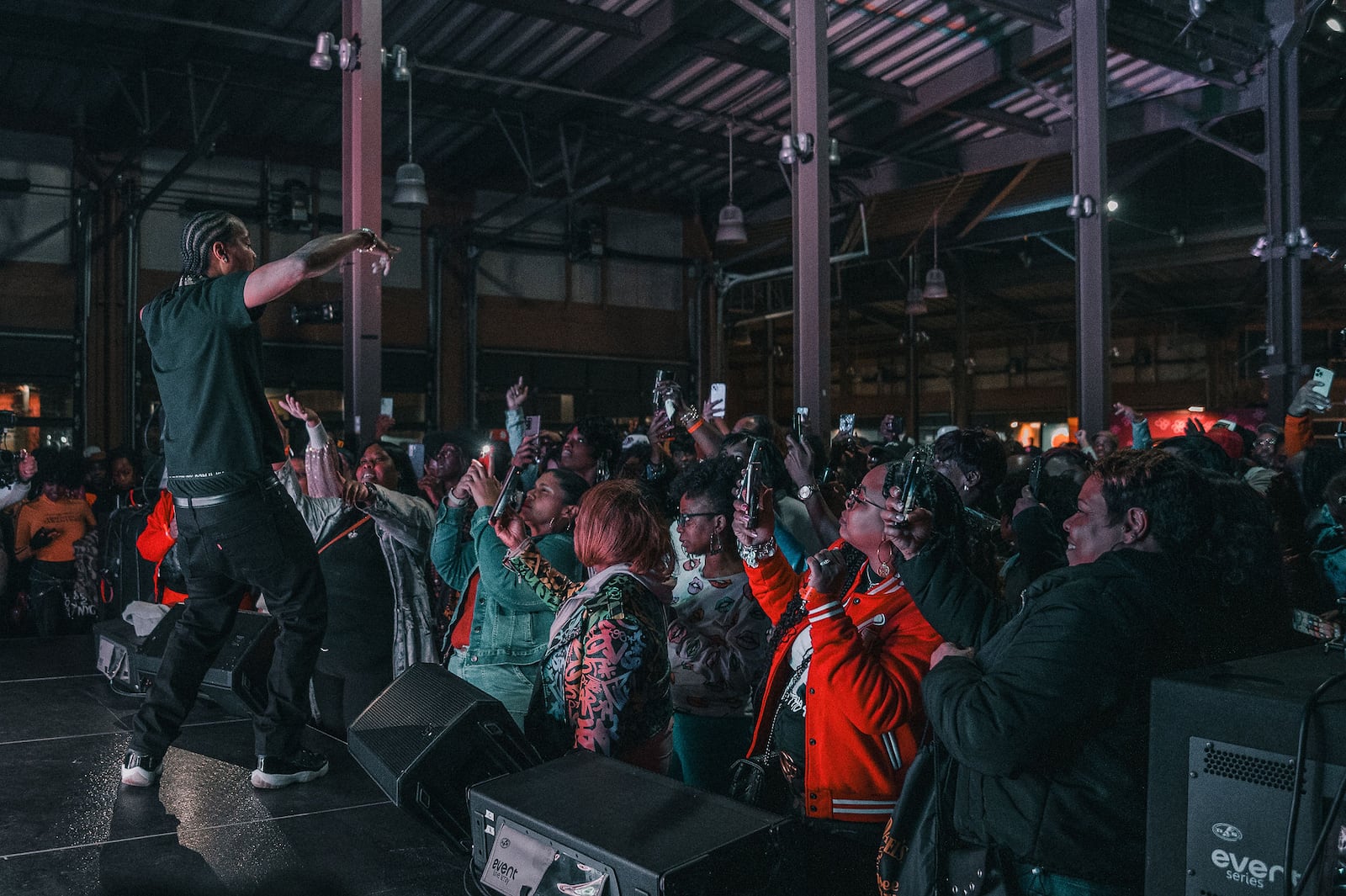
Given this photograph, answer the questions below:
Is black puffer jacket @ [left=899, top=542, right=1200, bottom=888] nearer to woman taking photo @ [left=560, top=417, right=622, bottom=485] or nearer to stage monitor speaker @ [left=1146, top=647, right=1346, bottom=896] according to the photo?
stage monitor speaker @ [left=1146, top=647, right=1346, bottom=896]

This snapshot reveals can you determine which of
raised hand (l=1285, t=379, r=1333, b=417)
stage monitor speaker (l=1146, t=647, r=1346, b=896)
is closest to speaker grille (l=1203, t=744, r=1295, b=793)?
stage monitor speaker (l=1146, t=647, r=1346, b=896)

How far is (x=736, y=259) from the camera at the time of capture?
17.3 meters

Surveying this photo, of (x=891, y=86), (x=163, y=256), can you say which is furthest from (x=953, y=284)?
(x=163, y=256)

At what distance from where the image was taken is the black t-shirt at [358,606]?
3.91 m

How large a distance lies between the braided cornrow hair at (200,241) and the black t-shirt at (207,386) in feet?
0.25

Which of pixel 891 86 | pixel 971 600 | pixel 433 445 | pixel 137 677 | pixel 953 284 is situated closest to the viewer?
pixel 971 600

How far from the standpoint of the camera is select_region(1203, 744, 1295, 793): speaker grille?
126 centimetres

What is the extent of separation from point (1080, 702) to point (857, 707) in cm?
71

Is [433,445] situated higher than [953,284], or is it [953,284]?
[953,284]

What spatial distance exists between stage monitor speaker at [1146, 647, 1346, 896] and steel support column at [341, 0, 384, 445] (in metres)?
5.02

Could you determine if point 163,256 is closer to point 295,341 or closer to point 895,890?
point 295,341

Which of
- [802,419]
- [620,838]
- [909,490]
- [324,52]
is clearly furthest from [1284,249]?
[620,838]

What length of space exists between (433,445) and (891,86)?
841 centimetres

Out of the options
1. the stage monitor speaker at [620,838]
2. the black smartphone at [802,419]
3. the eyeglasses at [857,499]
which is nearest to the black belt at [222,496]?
the stage monitor speaker at [620,838]
